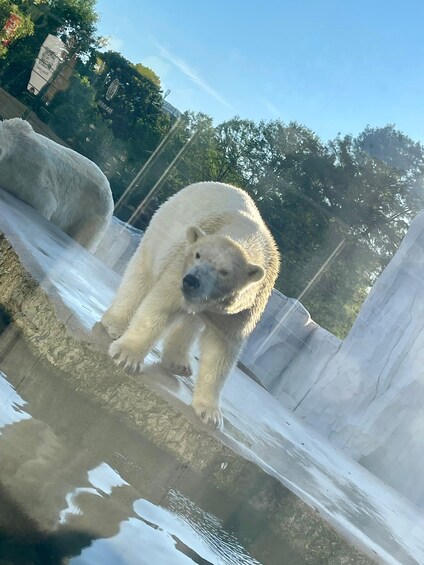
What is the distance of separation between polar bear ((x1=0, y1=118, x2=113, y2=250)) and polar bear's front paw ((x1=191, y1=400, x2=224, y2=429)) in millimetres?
3426

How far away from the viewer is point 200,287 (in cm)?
268

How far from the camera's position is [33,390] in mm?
2377

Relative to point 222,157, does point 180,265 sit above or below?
below

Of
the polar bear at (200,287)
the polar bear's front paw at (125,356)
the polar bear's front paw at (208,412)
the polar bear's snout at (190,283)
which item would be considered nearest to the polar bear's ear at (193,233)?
the polar bear at (200,287)

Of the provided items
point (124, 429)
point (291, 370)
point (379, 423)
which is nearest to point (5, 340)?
point (124, 429)

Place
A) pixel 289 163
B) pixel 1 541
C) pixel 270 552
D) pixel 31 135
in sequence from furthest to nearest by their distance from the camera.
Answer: pixel 289 163
pixel 31 135
pixel 270 552
pixel 1 541

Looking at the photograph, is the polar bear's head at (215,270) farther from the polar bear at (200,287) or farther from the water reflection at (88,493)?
the water reflection at (88,493)

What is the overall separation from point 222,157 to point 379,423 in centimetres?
928

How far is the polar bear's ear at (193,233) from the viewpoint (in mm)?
2822

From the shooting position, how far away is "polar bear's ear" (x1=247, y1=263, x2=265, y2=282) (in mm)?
2838

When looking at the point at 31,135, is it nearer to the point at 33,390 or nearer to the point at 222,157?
the point at 33,390

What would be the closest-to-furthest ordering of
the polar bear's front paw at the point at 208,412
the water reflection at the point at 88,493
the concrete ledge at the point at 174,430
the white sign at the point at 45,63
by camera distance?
the water reflection at the point at 88,493 < the concrete ledge at the point at 174,430 < the polar bear's front paw at the point at 208,412 < the white sign at the point at 45,63

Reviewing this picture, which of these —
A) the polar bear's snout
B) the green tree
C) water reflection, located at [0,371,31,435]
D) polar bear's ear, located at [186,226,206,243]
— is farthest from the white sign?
water reflection, located at [0,371,31,435]

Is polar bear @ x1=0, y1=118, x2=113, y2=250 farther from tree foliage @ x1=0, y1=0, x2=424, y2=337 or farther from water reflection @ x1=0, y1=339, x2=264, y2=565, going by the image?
tree foliage @ x1=0, y1=0, x2=424, y2=337
